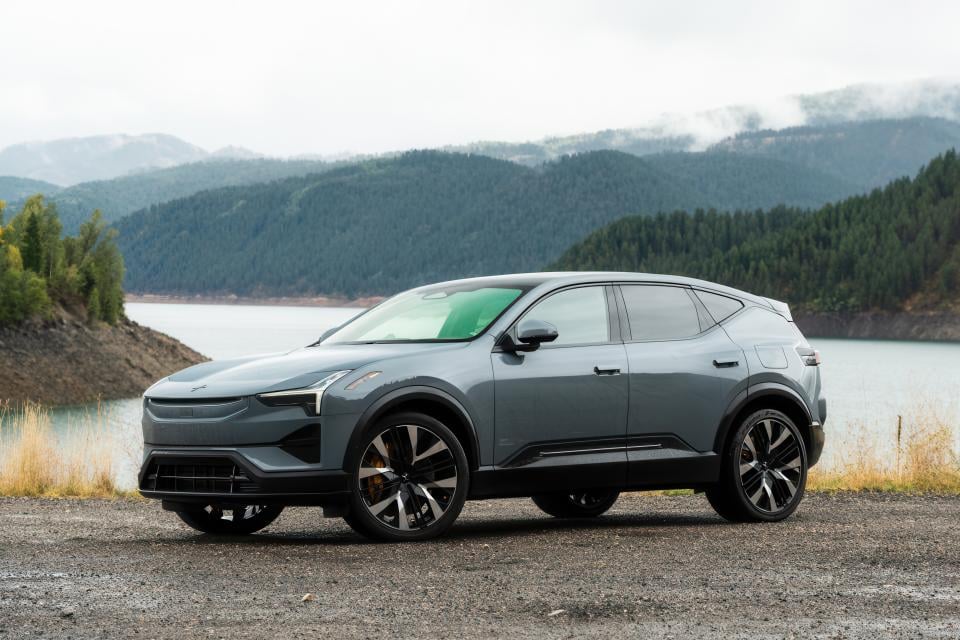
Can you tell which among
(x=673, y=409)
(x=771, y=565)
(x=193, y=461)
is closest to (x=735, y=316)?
(x=673, y=409)

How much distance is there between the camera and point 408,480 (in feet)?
26.0

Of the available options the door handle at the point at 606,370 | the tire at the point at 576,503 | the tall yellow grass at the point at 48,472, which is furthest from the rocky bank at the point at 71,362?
the door handle at the point at 606,370

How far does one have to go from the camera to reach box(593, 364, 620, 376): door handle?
8602 millimetres

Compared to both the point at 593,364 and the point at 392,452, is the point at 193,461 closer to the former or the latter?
the point at 392,452

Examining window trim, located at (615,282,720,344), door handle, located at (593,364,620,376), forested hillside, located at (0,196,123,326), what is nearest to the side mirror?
door handle, located at (593,364,620,376)

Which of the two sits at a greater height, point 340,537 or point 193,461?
point 193,461

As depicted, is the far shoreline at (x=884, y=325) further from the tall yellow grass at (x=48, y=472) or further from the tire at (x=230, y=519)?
the tire at (x=230, y=519)

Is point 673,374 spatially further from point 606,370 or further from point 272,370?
point 272,370

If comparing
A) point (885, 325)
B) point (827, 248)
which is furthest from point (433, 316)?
point (827, 248)

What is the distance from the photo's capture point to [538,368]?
836 cm

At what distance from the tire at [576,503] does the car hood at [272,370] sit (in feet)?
7.83

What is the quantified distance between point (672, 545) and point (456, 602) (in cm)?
252

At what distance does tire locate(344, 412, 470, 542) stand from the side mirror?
72 centimetres

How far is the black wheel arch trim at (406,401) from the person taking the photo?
7703mm
